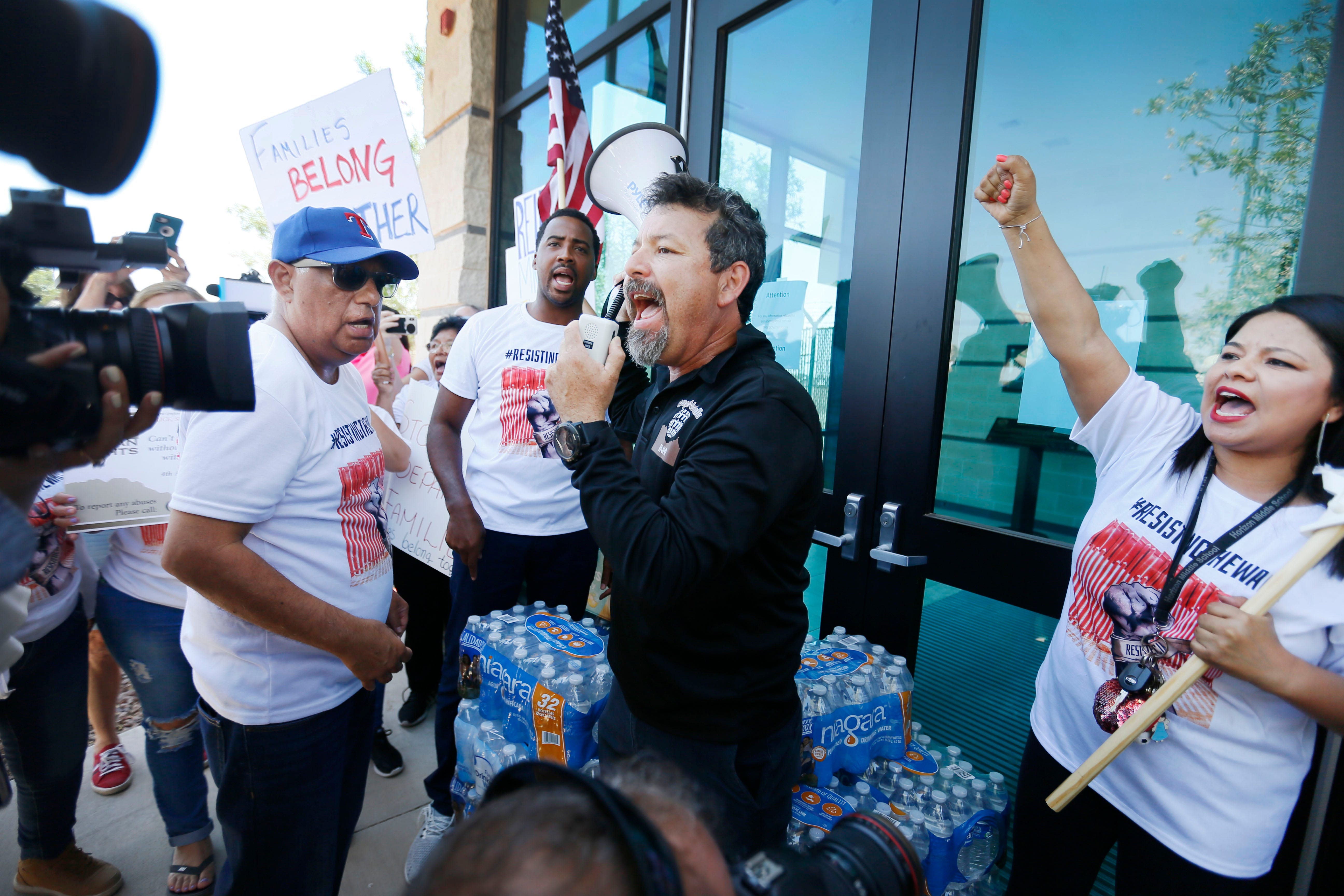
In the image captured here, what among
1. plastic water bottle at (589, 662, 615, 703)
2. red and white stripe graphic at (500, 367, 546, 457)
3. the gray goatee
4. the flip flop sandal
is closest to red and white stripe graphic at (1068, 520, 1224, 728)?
the gray goatee

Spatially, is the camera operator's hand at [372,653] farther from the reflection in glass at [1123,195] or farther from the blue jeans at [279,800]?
the reflection in glass at [1123,195]

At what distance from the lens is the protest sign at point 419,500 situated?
10.0ft

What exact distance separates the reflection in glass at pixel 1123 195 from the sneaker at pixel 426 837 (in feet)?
6.97

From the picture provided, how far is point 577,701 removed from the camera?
75.7 inches

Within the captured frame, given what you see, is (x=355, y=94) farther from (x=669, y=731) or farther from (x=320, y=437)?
(x=669, y=731)

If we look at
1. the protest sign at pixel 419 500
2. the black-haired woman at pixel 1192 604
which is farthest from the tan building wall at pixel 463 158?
the black-haired woman at pixel 1192 604

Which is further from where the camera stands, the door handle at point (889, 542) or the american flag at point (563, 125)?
the american flag at point (563, 125)

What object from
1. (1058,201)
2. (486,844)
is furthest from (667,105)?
(486,844)

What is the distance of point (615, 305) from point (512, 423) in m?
0.95

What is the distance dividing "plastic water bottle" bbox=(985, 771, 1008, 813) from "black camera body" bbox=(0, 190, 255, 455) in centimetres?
201

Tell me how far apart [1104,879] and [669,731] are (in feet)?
5.68

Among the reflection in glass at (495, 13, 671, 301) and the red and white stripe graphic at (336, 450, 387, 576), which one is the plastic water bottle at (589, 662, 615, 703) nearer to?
the red and white stripe graphic at (336, 450, 387, 576)

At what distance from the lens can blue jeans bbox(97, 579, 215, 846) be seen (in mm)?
2127

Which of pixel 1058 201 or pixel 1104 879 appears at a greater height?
pixel 1058 201
